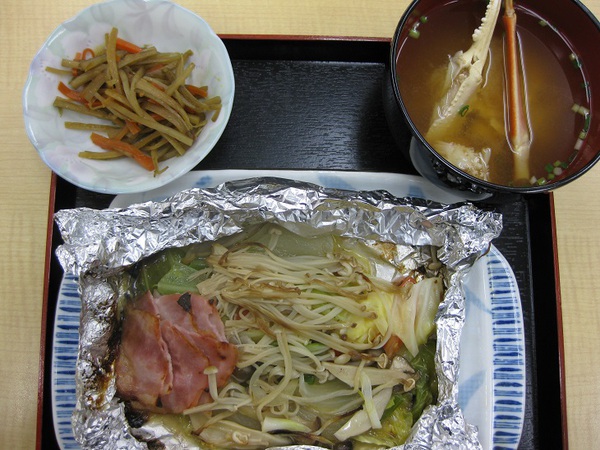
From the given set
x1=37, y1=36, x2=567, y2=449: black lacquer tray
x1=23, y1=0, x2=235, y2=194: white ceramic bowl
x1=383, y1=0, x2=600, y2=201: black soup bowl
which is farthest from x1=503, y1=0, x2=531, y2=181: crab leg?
x1=23, y1=0, x2=235, y2=194: white ceramic bowl

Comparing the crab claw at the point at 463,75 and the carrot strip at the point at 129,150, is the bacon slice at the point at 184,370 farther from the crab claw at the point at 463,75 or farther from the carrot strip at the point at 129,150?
the crab claw at the point at 463,75

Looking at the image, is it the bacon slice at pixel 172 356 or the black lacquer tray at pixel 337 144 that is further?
the black lacquer tray at pixel 337 144

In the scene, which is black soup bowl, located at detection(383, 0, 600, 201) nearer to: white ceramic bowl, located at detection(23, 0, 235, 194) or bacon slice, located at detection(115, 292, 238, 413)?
white ceramic bowl, located at detection(23, 0, 235, 194)

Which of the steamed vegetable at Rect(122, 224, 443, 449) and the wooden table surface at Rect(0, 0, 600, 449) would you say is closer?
the steamed vegetable at Rect(122, 224, 443, 449)

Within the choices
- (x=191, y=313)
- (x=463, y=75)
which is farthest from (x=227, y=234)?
(x=463, y=75)

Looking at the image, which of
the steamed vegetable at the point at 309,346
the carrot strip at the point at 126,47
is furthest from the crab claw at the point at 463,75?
the carrot strip at the point at 126,47

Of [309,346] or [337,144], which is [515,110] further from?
[309,346]
